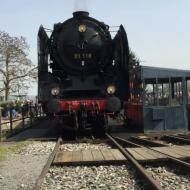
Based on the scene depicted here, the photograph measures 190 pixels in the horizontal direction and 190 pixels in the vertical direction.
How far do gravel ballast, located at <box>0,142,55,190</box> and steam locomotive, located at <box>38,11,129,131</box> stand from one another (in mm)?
3123

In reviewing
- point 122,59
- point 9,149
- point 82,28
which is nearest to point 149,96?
point 122,59

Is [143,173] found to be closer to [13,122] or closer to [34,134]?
[34,134]

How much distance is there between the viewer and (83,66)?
16.9m

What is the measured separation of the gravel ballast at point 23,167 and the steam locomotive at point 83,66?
312 centimetres

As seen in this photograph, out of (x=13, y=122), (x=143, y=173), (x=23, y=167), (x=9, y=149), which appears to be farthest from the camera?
(x=13, y=122)

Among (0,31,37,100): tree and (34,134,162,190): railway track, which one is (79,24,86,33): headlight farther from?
(0,31,37,100): tree

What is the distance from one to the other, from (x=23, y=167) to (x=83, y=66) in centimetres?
768

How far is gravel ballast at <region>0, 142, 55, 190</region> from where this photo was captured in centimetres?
780

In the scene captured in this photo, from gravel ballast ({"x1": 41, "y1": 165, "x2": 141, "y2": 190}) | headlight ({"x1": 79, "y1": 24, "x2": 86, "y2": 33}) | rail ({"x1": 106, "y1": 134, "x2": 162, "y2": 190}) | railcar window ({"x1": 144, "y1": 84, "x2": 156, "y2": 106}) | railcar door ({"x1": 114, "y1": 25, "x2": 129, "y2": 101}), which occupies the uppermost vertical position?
headlight ({"x1": 79, "y1": 24, "x2": 86, "y2": 33})

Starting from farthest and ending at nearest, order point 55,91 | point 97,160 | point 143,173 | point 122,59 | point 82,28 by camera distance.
Result: point 122,59 < point 82,28 < point 55,91 < point 97,160 < point 143,173

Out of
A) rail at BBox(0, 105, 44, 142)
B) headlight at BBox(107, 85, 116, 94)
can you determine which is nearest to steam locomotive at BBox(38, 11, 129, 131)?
headlight at BBox(107, 85, 116, 94)

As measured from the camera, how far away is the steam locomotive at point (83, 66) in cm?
1669

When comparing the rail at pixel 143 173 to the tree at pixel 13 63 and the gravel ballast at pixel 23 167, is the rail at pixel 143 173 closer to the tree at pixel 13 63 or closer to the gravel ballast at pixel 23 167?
the gravel ballast at pixel 23 167

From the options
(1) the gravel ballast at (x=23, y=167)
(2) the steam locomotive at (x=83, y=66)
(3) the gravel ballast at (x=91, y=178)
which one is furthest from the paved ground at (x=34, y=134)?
(3) the gravel ballast at (x=91, y=178)
